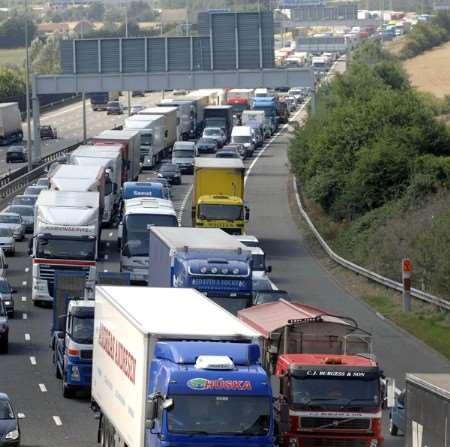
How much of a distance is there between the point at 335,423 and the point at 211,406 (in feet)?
10.6

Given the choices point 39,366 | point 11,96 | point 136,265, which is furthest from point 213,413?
point 11,96

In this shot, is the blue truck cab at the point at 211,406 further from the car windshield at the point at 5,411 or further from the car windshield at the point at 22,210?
the car windshield at the point at 22,210

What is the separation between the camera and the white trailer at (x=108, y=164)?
64.8m

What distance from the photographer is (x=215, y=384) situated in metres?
21.6

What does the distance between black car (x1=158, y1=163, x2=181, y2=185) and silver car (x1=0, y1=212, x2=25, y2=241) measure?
20.0 meters

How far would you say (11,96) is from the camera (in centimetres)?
14975

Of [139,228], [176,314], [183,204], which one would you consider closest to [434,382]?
[176,314]

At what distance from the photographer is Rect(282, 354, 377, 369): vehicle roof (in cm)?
2470

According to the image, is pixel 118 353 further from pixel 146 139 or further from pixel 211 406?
pixel 146 139

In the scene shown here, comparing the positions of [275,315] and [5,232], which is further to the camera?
[5,232]

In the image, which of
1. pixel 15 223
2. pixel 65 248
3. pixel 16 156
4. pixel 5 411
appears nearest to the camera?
pixel 5 411

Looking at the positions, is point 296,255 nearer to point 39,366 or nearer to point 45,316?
point 45,316

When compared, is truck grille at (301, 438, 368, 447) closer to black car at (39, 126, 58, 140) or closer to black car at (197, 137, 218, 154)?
black car at (197, 137, 218, 154)

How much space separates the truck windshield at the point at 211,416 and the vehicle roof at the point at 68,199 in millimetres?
28994
